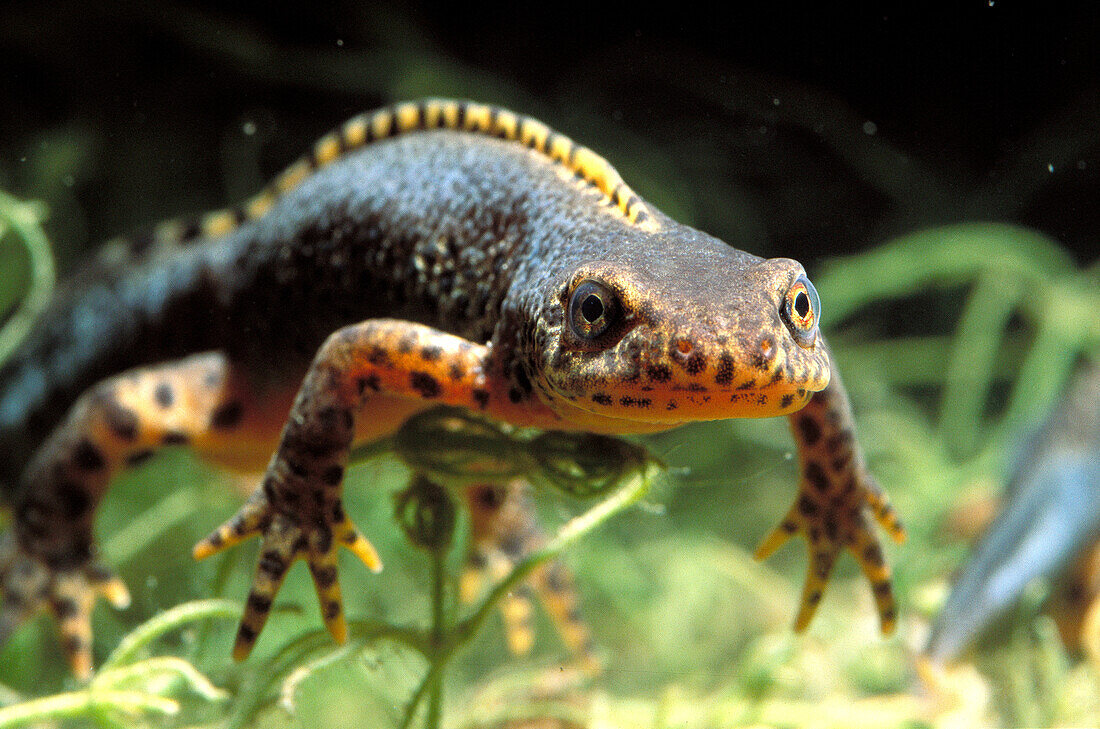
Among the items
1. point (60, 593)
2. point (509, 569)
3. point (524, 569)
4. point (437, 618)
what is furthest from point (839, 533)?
point (60, 593)

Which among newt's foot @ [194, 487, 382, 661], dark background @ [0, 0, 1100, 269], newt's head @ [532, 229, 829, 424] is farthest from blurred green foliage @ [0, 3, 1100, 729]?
newt's head @ [532, 229, 829, 424]

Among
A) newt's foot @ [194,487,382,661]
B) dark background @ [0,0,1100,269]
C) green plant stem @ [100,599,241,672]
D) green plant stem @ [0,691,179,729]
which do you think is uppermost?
dark background @ [0,0,1100,269]

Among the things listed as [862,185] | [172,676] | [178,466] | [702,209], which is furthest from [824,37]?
[178,466]

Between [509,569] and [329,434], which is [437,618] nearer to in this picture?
[329,434]

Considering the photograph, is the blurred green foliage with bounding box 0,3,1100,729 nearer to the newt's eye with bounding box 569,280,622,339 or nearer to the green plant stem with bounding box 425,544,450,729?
the green plant stem with bounding box 425,544,450,729

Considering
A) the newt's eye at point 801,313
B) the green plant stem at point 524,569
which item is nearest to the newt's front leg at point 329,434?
the green plant stem at point 524,569

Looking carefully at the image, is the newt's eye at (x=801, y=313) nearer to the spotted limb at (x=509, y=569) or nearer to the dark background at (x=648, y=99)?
the dark background at (x=648, y=99)
